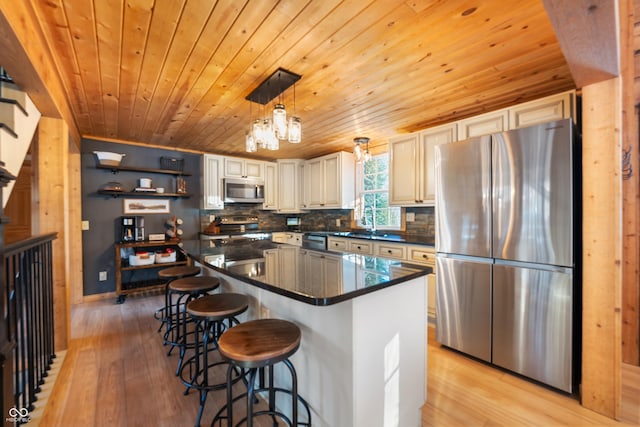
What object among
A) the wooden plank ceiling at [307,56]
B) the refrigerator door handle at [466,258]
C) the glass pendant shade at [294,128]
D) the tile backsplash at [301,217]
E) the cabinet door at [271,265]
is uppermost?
the wooden plank ceiling at [307,56]

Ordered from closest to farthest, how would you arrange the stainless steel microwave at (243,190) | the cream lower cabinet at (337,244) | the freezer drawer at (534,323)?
the freezer drawer at (534,323)
the cream lower cabinet at (337,244)
the stainless steel microwave at (243,190)

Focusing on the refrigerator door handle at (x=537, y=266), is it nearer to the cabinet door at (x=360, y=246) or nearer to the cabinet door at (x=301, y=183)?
the cabinet door at (x=360, y=246)

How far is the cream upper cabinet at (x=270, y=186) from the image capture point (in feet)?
16.3

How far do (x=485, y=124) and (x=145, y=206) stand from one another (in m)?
4.60

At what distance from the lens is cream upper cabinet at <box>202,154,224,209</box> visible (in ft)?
14.2

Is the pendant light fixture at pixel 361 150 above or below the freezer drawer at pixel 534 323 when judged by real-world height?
above

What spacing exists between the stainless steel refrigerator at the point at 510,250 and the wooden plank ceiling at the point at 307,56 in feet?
1.84

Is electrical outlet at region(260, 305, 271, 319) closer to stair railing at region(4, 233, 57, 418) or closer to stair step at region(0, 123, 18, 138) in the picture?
stair railing at region(4, 233, 57, 418)

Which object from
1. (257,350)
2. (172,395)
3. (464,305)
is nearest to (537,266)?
(464,305)

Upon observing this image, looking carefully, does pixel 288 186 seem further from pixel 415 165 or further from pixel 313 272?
pixel 313 272

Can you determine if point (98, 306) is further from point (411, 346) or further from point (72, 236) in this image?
point (411, 346)

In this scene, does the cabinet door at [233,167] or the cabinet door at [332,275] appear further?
the cabinet door at [233,167]

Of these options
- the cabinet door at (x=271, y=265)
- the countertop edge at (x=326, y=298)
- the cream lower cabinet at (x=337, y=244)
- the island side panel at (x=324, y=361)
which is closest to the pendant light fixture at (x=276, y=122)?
the cabinet door at (x=271, y=265)

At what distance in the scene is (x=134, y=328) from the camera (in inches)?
112
